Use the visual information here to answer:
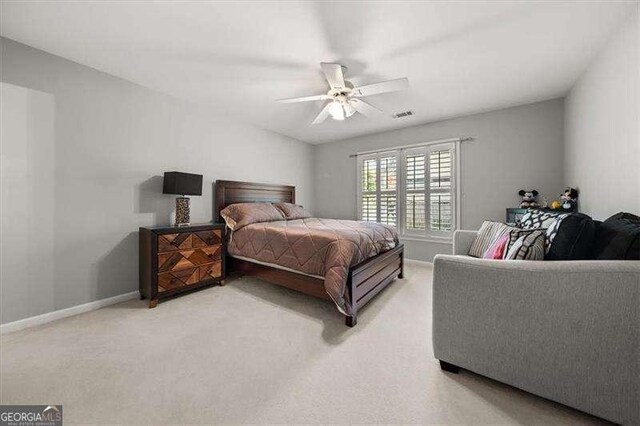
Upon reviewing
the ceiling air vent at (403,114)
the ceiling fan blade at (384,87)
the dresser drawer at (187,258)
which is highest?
the ceiling air vent at (403,114)

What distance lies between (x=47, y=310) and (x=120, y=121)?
6.50 ft

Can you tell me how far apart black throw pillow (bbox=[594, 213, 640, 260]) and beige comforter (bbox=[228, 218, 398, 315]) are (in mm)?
1538

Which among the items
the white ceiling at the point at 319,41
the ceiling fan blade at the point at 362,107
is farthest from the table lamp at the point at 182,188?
the ceiling fan blade at the point at 362,107

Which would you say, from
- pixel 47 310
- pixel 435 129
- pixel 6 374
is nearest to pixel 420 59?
pixel 435 129

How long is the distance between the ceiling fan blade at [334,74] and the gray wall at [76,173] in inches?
84.2

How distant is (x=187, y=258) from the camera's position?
2684 mm

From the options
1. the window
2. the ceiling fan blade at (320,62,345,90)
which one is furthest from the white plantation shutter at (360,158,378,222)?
the ceiling fan blade at (320,62,345,90)

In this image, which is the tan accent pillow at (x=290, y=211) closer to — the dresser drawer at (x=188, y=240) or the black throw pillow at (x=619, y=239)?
the dresser drawer at (x=188, y=240)

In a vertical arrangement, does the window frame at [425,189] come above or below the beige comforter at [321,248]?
above

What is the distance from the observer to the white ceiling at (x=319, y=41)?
1653 millimetres

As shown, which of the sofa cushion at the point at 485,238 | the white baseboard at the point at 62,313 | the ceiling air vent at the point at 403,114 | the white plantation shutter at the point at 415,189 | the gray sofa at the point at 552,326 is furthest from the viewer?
the white plantation shutter at the point at 415,189

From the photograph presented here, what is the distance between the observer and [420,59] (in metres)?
2.22

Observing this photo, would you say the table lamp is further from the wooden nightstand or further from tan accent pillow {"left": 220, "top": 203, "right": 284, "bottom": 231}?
tan accent pillow {"left": 220, "top": 203, "right": 284, "bottom": 231}

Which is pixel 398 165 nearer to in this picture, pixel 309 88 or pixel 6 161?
pixel 309 88
